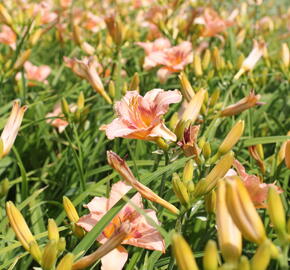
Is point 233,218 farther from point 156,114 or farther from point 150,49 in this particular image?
point 150,49

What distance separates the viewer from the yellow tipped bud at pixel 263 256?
0.70 meters

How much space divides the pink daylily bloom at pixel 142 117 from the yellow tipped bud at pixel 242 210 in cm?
41

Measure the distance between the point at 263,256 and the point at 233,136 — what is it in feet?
1.65

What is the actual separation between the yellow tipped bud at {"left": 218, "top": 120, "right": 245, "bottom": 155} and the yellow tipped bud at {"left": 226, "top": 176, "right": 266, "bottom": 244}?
421mm

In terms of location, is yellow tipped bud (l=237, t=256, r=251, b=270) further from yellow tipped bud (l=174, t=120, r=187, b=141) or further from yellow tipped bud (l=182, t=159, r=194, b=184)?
yellow tipped bud (l=174, t=120, r=187, b=141)

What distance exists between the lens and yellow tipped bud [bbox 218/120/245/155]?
1160 mm

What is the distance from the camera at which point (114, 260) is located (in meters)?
1.04

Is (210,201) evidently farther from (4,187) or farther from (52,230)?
(4,187)

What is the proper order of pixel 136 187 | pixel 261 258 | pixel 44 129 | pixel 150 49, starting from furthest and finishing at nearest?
pixel 150 49, pixel 44 129, pixel 136 187, pixel 261 258

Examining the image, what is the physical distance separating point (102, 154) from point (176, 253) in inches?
52.5

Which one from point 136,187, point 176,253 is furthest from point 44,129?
point 176,253

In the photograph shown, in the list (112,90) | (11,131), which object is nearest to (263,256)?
(11,131)

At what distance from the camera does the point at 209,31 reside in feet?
8.57

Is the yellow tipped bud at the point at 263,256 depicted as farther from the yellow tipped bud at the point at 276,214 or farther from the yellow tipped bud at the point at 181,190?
the yellow tipped bud at the point at 181,190
